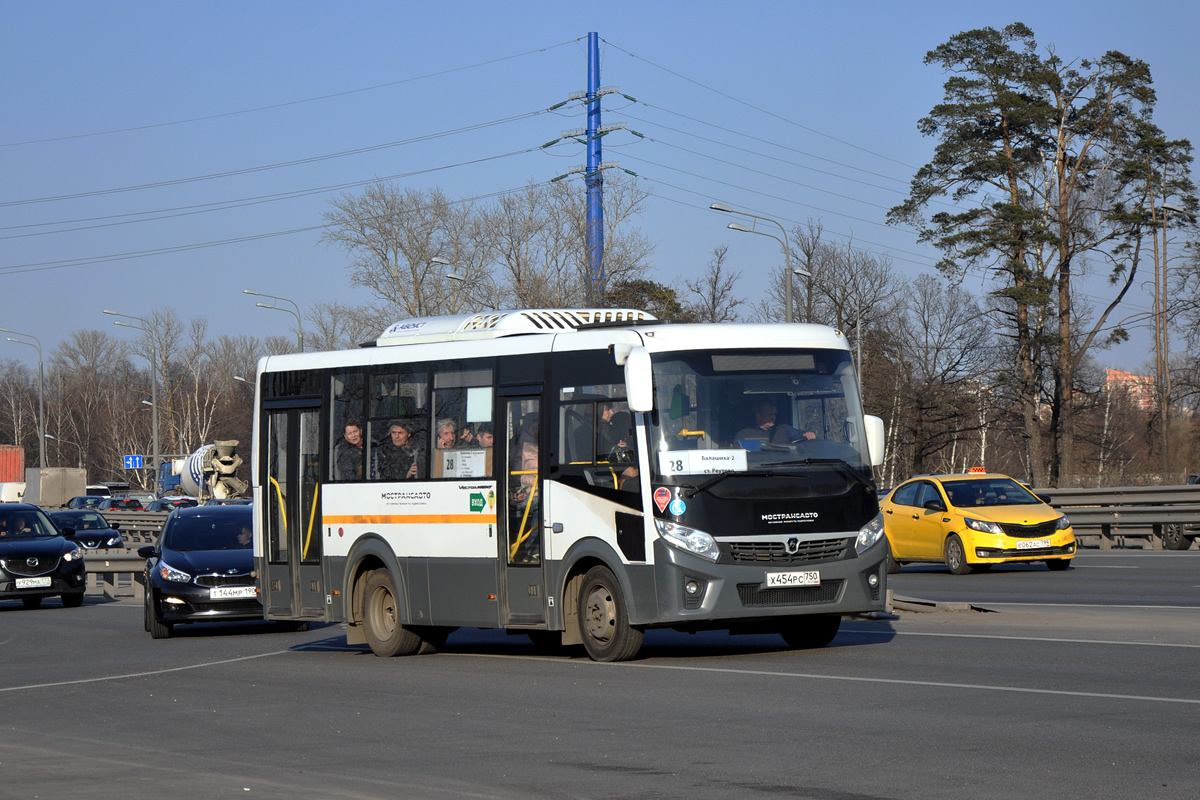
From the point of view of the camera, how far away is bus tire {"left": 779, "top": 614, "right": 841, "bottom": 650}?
14.2 meters

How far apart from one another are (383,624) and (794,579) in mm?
4552

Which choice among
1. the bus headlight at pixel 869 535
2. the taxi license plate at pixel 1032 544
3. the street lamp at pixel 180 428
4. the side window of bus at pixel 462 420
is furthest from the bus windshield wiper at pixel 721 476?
the street lamp at pixel 180 428

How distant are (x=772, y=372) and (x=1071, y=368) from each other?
1648 inches

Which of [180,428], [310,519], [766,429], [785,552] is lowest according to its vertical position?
[785,552]

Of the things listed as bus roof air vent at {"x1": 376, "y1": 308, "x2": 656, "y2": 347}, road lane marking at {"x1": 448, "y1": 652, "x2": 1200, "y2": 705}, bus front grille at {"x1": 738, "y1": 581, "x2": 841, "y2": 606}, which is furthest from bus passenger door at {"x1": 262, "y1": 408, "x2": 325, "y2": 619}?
bus front grille at {"x1": 738, "y1": 581, "x2": 841, "y2": 606}

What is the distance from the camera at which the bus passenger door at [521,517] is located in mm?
13906

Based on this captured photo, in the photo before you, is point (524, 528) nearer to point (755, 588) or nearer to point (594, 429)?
point (594, 429)

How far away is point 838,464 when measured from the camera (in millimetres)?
13398

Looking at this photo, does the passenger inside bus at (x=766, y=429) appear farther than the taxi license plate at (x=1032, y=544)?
No

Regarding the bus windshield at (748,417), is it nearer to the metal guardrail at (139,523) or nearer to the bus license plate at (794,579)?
the bus license plate at (794,579)

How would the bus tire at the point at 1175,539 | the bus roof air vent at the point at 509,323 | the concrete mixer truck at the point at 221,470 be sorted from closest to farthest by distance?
1. the bus roof air vent at the point at 509,323
2. the bus tire at the point at 1175,539
3. the concrete mixer truck at the point at 221,470

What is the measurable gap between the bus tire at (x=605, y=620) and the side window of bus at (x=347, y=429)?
3121 mm

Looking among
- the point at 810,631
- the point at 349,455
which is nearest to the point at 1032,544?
the point at 810,631

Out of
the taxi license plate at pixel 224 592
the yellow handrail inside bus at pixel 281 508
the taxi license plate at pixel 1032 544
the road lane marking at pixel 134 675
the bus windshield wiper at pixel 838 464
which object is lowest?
the road lane marking at pixel 134 675
